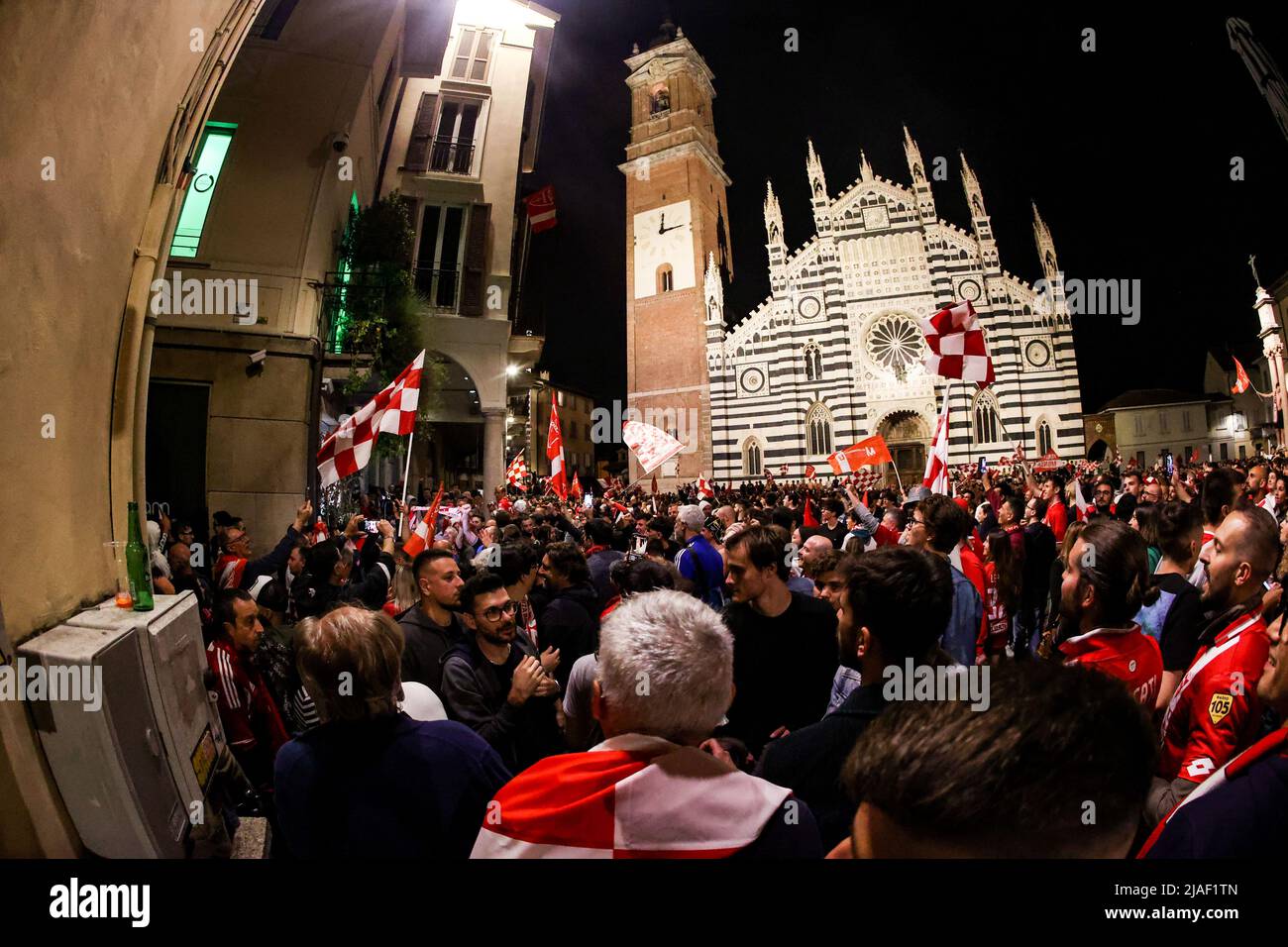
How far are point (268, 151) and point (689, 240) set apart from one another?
38.7 meters

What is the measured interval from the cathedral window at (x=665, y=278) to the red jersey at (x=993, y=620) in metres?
41.9

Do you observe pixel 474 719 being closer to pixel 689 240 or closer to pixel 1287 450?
pixel 1287 450

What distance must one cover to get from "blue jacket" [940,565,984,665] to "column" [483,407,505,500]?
1314 centimetres

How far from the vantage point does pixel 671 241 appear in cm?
4612

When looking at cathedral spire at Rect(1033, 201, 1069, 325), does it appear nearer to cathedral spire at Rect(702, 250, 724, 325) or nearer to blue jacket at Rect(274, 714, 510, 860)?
cathedral spire at Rect(702, 250, 724, 325)

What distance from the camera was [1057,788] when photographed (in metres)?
1.06

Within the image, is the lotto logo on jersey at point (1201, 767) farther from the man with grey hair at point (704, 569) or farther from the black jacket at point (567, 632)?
the man with grey hair at point (704, 569)

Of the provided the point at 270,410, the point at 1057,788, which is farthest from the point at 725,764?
the point at 270,410

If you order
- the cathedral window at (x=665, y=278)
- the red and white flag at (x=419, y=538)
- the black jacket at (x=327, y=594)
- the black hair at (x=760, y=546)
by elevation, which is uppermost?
the cathedral window at (x=665, y=278)

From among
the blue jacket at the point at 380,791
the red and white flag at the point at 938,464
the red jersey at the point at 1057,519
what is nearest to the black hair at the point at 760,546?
the blue jacket at the point at 380,791

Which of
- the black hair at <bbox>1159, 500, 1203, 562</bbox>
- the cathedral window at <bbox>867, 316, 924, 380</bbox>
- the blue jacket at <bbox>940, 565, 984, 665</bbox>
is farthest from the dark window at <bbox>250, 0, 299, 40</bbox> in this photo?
the cathedral window at <bbox>867, 316, 924, 380</bbox>

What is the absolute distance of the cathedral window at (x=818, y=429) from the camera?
4050 centimetres

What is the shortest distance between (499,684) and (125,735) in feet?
4.84

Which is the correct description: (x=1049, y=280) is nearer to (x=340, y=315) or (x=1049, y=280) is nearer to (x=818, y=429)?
(x=818, y=429)
